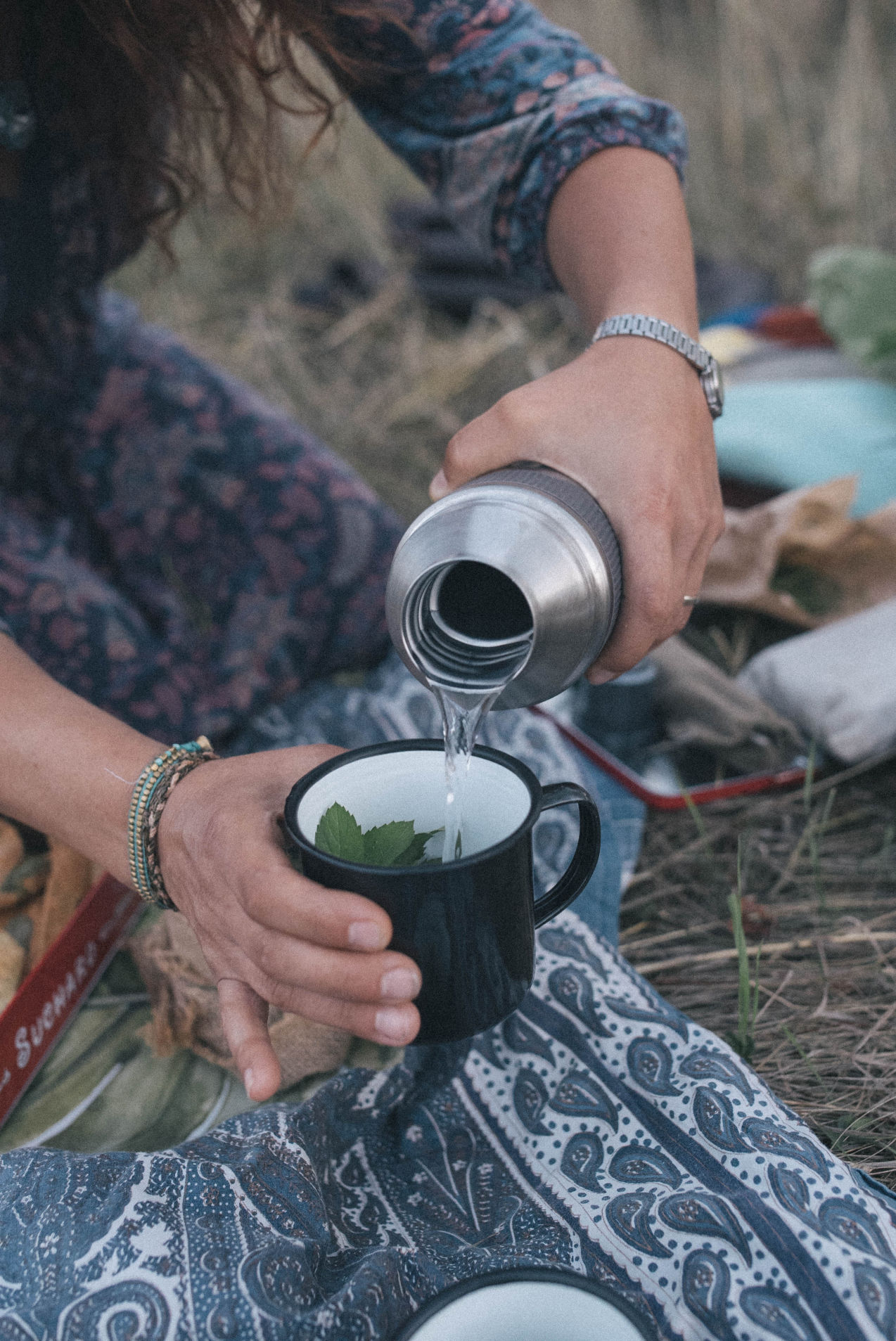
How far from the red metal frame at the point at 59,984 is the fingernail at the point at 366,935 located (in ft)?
1.54

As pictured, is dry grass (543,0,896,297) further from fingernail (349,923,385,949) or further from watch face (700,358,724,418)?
fingernail (349,923,385,949)

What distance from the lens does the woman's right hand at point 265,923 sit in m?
0.65

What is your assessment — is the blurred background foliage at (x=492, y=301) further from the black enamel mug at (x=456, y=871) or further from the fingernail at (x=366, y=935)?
the fingernail at (x=366, y=935)

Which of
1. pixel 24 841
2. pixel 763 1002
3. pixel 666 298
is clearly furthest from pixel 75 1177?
pixel 666 298

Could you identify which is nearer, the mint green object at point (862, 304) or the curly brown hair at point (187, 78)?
the curly brown hair at point (187, 78)

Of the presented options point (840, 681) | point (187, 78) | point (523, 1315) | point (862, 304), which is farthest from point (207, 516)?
point (862, 304)

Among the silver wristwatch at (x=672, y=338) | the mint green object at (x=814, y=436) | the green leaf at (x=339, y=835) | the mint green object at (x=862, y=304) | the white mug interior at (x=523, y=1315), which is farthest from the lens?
the mint green object at (x=862, y=304)

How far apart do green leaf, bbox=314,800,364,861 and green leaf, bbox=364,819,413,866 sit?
0.05 ft

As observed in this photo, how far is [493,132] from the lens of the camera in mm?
1151

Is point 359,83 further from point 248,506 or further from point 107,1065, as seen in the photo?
point 107,1065

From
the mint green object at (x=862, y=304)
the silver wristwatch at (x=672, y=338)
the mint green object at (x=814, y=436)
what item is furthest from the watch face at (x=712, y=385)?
the mint green object at (x=862, y=304)

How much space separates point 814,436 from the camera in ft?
6.09

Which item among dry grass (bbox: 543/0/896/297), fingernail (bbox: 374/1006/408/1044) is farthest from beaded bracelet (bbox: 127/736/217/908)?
dry grass (bbox: 543/0/896/297)

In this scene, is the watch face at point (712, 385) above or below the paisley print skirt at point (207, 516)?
above
